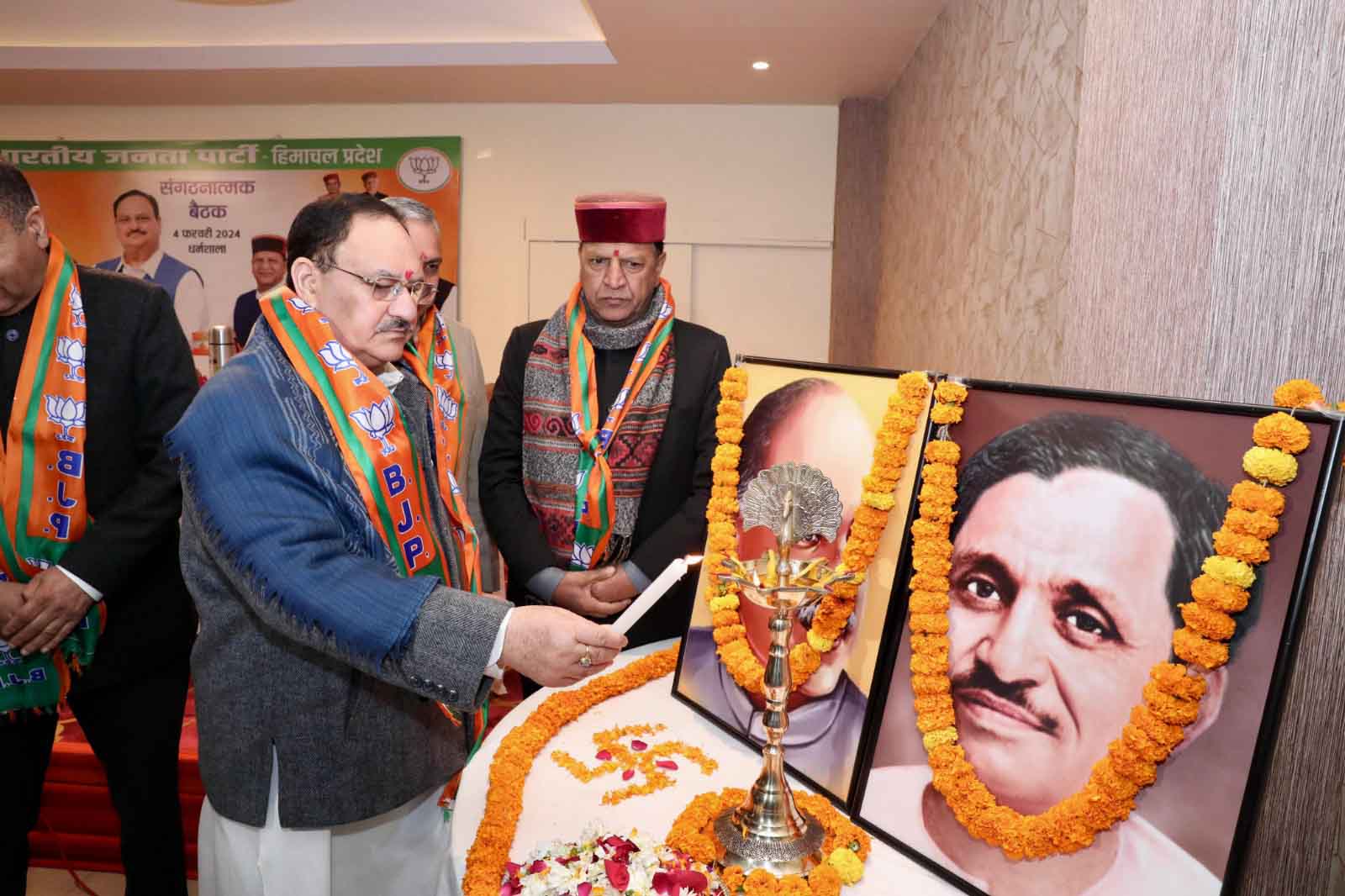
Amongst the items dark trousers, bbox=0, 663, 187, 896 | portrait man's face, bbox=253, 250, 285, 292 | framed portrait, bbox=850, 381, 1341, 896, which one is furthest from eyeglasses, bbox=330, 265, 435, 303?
portrait man's face, bbox=253, 250, 285, 292

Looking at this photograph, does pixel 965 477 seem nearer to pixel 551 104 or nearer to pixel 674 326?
pixel 674 326

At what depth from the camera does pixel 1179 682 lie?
81cm

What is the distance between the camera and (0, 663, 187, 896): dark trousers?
1.91m

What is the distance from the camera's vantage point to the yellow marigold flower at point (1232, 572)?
2.61ft

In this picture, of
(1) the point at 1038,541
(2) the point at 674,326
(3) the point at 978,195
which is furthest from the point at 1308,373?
(3) the point at 978,195

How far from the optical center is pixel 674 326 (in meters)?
2.22

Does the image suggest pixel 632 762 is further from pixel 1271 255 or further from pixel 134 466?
pixel 134 466

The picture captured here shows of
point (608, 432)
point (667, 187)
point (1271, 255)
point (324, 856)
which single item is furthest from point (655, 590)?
point (667, 187)

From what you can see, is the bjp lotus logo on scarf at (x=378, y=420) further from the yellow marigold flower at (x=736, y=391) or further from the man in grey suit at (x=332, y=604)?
the yellow marigold flower at (x=736, y=391)

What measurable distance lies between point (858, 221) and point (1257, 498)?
16.3 feet

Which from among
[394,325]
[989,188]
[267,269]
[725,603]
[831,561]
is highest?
[989,188]

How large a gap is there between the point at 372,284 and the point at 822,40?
3670mm

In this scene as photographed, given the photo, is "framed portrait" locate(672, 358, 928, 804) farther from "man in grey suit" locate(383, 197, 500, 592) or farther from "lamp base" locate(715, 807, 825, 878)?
"man in grey suit" locate(383, 197, 500, 592)

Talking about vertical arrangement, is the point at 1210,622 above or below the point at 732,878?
above
